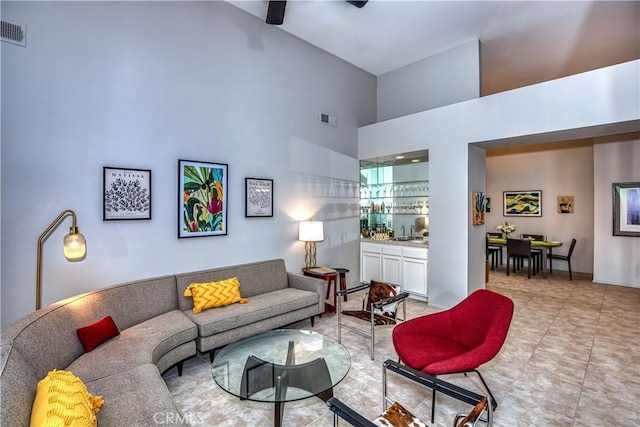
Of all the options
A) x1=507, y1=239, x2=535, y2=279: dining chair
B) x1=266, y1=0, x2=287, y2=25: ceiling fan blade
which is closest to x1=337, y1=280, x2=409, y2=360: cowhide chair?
x1=266, y1=0, x2=287, y2=25: ceiling fan blade

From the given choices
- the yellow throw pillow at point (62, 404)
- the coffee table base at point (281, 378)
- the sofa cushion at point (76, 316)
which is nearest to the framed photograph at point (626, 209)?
the coffee table base at point (281, 378)

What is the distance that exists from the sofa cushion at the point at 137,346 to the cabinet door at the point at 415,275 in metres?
3.52

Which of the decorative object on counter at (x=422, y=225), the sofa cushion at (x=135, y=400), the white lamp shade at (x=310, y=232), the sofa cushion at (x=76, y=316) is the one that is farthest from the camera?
the decorative object on counter at (x=422, y=225)

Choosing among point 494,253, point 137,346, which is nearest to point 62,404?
point 137,346

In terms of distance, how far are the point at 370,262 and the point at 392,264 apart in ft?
1.57

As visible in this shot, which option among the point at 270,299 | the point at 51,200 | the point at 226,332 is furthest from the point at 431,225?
the point at 51,200

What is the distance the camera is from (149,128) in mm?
3328

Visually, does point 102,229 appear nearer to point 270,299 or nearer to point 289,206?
point 270,299

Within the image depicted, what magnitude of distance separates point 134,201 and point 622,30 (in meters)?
7.14

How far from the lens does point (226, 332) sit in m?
3.06

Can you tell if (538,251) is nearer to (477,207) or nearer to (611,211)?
(611,211)

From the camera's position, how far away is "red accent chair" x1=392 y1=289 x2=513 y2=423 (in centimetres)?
211

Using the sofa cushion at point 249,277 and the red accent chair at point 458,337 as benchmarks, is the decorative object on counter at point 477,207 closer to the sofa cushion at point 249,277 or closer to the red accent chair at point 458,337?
the red accent chair at point 458,337

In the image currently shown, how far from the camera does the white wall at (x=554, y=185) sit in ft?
23.0
